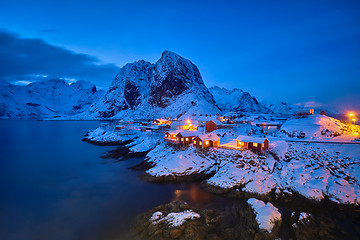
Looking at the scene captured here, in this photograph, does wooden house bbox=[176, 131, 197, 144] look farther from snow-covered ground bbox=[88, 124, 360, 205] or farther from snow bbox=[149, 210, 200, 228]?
snow bbox=[149, 210, 200, 228]

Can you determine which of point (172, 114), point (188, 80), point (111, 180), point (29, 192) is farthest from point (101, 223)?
point (188, 80)

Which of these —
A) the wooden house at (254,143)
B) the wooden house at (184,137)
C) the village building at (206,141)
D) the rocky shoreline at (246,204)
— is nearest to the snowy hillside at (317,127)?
the rocky shoreline at (246,204)

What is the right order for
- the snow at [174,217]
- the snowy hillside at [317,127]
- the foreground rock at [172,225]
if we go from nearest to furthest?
the foreground rock at [172,225] → the snow at [174,217] → the snowy hillside at [317,127]

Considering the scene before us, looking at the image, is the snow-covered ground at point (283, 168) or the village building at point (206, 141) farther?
the village building at point (206, 141)

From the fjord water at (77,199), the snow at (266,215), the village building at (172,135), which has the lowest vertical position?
the fjord water at (77,199)

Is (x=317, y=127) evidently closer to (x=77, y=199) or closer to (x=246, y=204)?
(x=246, y=204)

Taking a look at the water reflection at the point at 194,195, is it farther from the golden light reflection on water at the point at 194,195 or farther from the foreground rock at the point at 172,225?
the foreground rock at the point at 172,225

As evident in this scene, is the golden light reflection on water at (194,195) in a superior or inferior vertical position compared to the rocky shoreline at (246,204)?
inferior

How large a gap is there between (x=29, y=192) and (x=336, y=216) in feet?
119

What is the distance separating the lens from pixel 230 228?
1466 cm

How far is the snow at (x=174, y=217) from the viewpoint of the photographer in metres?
14.5

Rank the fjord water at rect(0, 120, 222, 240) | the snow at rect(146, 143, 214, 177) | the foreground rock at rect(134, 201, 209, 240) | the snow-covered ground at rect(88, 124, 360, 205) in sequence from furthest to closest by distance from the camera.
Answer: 1. the snow at rect(146, 143, 214, 177)
2. the snow-covered ground at rect(88, 124, 360, 205)
3. the fjord water at rect(0, 120, 222, 240)
4. the foreground rock at rect(134, 201, 209, 240)

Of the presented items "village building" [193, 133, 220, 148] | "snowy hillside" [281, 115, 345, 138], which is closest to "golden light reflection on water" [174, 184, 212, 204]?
"village building" [193, 133, 220, 148]

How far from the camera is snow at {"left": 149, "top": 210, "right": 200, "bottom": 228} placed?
573 inches
